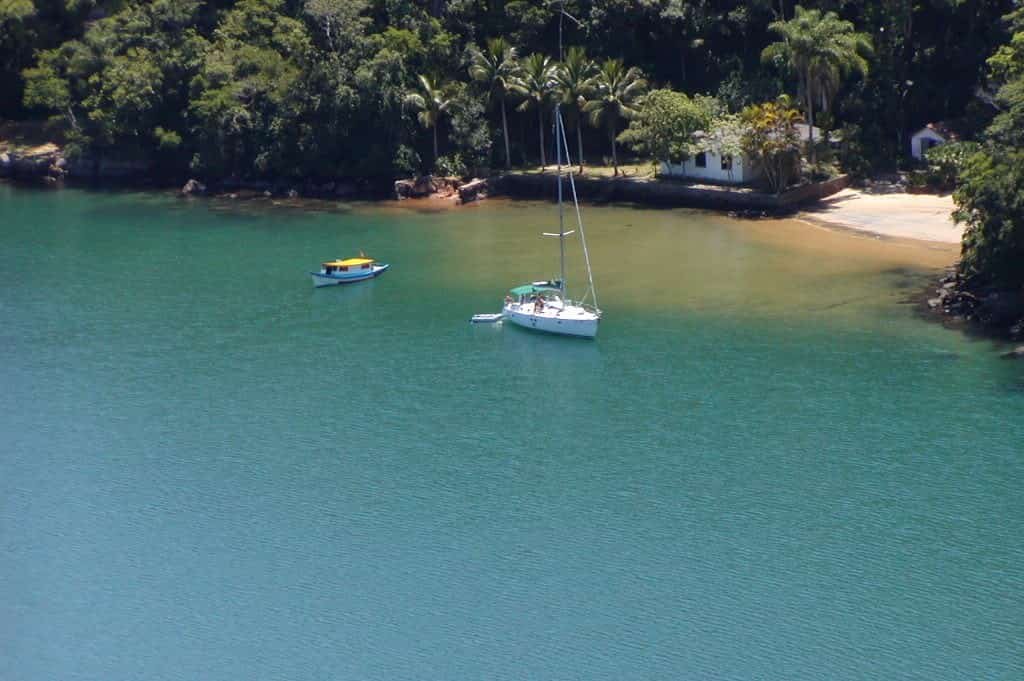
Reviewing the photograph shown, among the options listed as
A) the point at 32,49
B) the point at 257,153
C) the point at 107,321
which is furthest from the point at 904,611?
the point at 32,49

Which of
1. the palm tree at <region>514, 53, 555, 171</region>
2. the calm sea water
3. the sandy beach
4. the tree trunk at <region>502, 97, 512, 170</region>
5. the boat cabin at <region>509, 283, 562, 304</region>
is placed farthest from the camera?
Result: the tree trunk at <region>502, 97, 512, 170</region>

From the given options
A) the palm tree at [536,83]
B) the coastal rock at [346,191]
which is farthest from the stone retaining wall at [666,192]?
the coastal rock at [346,191]

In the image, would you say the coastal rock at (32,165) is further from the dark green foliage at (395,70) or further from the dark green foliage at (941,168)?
the dark green foliage at (941,168)

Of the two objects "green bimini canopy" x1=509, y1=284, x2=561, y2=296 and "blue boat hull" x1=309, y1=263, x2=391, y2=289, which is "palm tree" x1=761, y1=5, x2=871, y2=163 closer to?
"green bimini canopy" x1=509, y1=284, x2=561, y2=296

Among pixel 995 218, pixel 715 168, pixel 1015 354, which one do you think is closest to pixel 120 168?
pixel 715 168

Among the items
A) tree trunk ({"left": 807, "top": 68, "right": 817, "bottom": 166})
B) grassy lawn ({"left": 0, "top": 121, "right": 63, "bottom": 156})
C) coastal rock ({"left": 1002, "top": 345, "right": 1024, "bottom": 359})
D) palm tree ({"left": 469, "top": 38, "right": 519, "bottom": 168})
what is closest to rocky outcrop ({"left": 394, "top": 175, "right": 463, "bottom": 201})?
palm tree ({"left": 469, "top": 38, "right": 519, "bottom": 168})

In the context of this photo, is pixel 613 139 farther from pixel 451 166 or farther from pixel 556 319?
pixel 556 319
